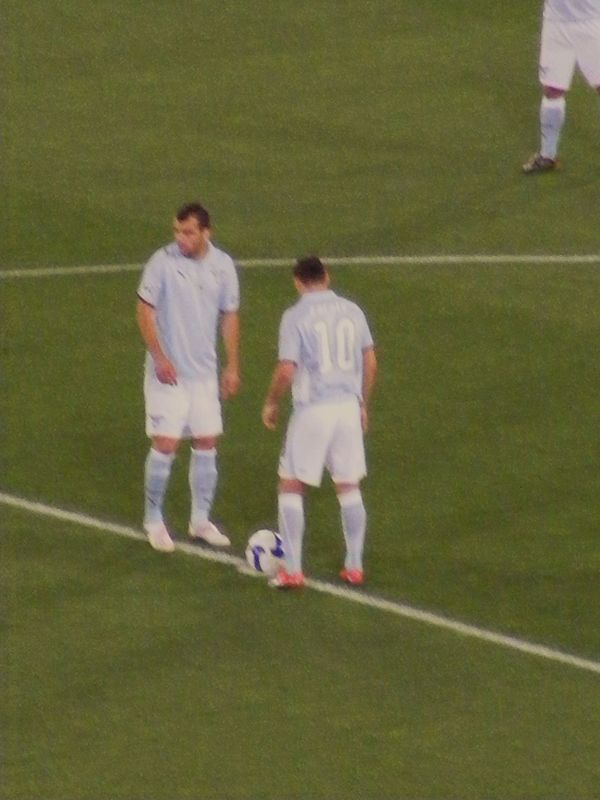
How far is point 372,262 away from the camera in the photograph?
18.7m

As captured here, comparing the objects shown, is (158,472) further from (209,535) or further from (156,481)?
(209,535)

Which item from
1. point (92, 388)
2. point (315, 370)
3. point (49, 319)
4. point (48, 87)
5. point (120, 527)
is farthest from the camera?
point (48, 87)

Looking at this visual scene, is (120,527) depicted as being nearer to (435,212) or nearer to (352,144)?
(435,212)

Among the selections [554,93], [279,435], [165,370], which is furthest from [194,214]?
[554,93]

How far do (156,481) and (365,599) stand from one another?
153cm

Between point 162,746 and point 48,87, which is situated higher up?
point 48,87

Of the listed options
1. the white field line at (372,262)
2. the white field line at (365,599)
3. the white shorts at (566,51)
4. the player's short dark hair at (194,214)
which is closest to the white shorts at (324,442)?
the white field line at (365,599)

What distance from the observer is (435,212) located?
1998 centimetres

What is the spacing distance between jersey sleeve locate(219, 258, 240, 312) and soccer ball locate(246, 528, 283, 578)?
140 centimetres

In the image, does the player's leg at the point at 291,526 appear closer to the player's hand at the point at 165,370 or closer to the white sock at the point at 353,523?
the white sock at the point at 353,523

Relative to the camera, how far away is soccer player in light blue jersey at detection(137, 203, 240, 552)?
13.3 m

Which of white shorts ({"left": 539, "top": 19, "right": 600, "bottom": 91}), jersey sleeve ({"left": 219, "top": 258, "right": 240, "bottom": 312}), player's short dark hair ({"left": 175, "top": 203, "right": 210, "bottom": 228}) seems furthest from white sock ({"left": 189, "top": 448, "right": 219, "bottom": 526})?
white shorts ({"left": 539, "top": 19, "right": 600, "bottom": 91})

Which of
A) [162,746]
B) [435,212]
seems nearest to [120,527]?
[162,746]

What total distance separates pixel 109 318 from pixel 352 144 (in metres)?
4.99
